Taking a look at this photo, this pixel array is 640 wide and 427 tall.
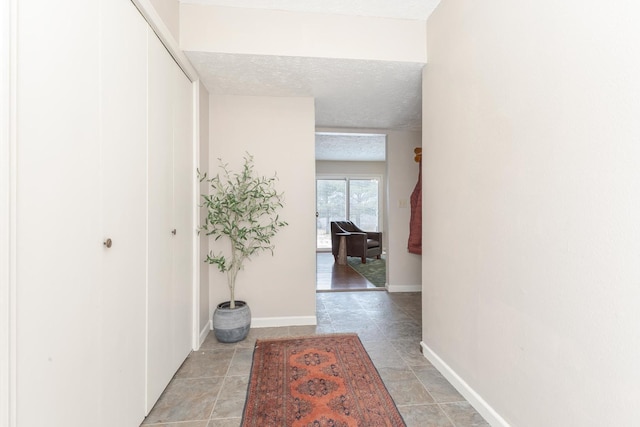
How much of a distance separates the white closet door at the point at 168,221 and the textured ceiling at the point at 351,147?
3.01 m

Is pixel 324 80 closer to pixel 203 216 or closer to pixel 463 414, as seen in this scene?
pixel 203 216

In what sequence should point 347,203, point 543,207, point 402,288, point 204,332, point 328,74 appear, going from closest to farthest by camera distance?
point 543,207 < point 328,74 < point 204,332 < point 402,288 < point 347,203

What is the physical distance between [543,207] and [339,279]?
359 centimetres

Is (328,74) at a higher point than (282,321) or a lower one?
higher

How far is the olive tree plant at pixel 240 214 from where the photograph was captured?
2.35 m

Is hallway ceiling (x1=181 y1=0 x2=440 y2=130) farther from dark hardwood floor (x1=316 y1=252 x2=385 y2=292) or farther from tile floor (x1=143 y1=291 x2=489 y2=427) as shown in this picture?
A: dark hardwood floor (x1=316 y1=252 x2=385 y2=292)

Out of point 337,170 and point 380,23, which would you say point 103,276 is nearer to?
point 380,23

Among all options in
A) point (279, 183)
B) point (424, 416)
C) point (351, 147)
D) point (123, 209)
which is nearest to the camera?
point (123, 209)

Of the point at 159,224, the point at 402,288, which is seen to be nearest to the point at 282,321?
the point at 159,224

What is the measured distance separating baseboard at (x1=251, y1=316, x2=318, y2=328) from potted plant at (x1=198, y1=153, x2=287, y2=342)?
27 centimetres

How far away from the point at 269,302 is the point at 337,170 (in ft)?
17.8

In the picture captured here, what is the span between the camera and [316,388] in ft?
5.57

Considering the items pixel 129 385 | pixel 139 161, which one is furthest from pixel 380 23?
pixel 129 385

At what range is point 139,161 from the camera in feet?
4.57
